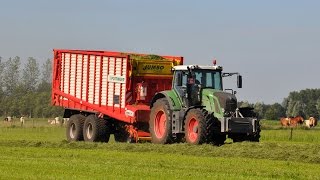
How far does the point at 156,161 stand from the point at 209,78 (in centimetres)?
831

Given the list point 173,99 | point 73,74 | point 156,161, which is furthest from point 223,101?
point 73,74

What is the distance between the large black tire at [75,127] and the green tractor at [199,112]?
15.7ft

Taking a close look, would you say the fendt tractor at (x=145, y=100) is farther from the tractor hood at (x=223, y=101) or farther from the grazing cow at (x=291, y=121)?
the grazing cow at (x=291, y=121)

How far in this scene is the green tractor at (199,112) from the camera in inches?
1117

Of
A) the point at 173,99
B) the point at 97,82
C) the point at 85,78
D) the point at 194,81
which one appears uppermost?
the point at 85,78

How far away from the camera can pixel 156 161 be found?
2230 centimetres

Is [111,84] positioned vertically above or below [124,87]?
above

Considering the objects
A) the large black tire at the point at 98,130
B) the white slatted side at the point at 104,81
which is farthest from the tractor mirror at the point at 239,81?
the large black tire at the point at 98,130

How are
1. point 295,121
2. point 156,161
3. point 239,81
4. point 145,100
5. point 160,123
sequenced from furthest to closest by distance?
point 295,121
point 145,100
point 160,123
point 239,81
point 156,161

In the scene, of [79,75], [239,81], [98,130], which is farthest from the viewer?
[79,75]

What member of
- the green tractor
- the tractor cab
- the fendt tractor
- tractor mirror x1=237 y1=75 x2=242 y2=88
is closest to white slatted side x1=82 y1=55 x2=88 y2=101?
the fendt tractor

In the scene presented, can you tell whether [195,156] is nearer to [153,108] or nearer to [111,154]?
[111,154]

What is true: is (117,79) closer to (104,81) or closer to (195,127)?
(104,81)

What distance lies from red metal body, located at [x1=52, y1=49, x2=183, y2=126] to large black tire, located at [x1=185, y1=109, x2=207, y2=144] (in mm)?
3110
